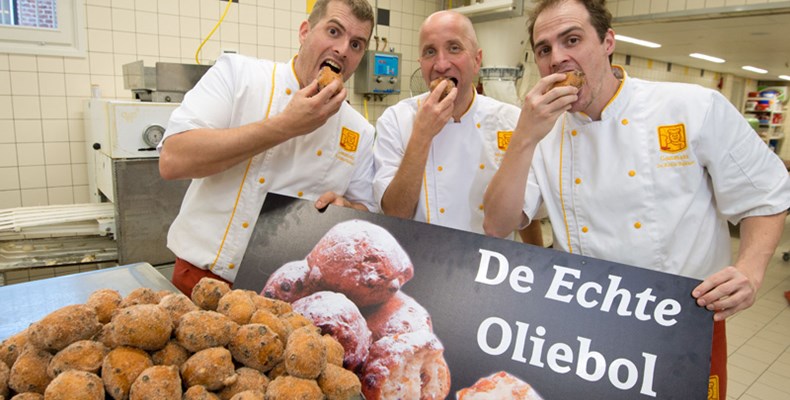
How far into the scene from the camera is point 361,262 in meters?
1.28

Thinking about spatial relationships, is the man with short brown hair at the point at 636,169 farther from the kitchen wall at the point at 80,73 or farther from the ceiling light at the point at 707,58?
the ceiling light at the point at 707,58

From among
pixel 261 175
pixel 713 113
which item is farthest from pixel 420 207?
pixel 713 113

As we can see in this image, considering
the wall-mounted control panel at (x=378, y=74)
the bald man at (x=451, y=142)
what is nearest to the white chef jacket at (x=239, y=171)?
the bald man at (x=451, y=142)

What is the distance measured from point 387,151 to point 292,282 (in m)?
0.73

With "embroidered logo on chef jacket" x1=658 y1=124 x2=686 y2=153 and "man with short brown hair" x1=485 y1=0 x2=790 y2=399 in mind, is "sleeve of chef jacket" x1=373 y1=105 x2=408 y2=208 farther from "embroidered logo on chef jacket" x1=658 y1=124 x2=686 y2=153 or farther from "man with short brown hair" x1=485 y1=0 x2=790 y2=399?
"embroidered logo on chef jacket" x1=658 y1=124 x2=686 y2=153

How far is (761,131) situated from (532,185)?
1504cm

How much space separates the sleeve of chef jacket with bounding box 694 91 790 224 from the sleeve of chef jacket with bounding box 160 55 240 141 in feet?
4.71

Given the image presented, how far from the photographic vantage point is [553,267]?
44.0 inches

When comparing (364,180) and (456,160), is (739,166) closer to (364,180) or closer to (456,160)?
(456,160)

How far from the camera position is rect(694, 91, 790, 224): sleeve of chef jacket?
139cm

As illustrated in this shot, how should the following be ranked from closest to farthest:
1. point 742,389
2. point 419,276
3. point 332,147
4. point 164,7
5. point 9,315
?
point 419,276 < point 9,315 < point 332,147 < point 742,389 < point 164,7

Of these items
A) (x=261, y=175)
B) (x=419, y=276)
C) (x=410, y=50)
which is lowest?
(x=419, y=276)

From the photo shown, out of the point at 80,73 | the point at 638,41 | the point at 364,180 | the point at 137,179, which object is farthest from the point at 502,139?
the point at 638,41

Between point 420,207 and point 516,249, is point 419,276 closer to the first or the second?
point 516,249
